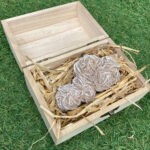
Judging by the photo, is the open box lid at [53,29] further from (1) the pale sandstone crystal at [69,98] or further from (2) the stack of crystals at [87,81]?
(1) the pale sandstone crystal at [69,98]

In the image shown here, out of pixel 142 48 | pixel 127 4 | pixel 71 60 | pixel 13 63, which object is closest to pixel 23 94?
pixel 13 63

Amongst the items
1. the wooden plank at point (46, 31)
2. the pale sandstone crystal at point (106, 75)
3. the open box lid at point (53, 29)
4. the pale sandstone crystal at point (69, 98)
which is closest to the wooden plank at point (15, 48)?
the open box lid at point (53, 29)

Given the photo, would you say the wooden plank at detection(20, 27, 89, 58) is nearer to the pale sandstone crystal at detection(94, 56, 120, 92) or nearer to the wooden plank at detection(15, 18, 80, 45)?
the wooden plank at detection(15, 18, 80, 45)

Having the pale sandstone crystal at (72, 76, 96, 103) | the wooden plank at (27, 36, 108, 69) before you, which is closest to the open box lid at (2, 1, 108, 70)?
the wooden plank at (27, 36, 108, 69)

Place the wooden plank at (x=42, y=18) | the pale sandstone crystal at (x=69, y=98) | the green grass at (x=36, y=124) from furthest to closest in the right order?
the wooden plank at (x=42, y=18) < the green grass at (x=36, y=124) < the pale sandstone crystal at (x=69, y=98)

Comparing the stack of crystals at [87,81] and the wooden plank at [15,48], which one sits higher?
the wooden plank at [15,48]

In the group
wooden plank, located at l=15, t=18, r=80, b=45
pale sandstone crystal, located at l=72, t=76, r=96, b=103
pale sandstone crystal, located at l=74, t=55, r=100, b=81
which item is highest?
pale sandstone crystal, located at l=74, t=55, r=100, b=81

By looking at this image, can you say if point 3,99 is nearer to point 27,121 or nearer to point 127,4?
point 27,121
